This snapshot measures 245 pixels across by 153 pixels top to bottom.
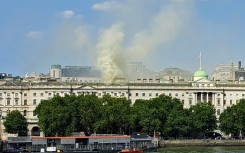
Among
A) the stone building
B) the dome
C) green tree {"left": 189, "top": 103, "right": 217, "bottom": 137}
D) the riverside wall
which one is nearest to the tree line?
green tree {"left": 189, "top": 103, "right": 217, "bottom": 137}

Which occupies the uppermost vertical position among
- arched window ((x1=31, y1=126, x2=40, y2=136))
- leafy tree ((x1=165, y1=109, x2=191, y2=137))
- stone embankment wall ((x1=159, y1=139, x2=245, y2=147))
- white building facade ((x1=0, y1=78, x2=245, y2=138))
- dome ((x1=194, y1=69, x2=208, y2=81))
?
dome ((x1=194, y1=69, x2=208, y2=81))

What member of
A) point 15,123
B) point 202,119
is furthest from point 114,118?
point 15,123

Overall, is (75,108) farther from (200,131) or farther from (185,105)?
(185,105)

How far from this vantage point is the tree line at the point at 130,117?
130875 millimetres

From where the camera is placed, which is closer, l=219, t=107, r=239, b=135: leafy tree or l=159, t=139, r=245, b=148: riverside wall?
l=159, t=139, r=245, b=148: riverside wall

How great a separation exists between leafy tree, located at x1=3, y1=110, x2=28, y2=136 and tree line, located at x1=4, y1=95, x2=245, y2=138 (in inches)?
28.7

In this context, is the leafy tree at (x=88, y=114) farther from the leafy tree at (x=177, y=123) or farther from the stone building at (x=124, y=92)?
the stone building at (x=124, y=92)

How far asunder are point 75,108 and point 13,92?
35.7 meters

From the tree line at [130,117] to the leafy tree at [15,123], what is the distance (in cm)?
73

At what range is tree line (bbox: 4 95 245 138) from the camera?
130875mm

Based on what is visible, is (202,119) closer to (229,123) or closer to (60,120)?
(229,123)

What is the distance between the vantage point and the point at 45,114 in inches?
5261

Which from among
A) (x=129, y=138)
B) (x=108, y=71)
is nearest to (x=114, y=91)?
(x=108, y=71)

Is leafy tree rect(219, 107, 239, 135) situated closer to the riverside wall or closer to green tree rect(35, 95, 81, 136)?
the riverside wall
